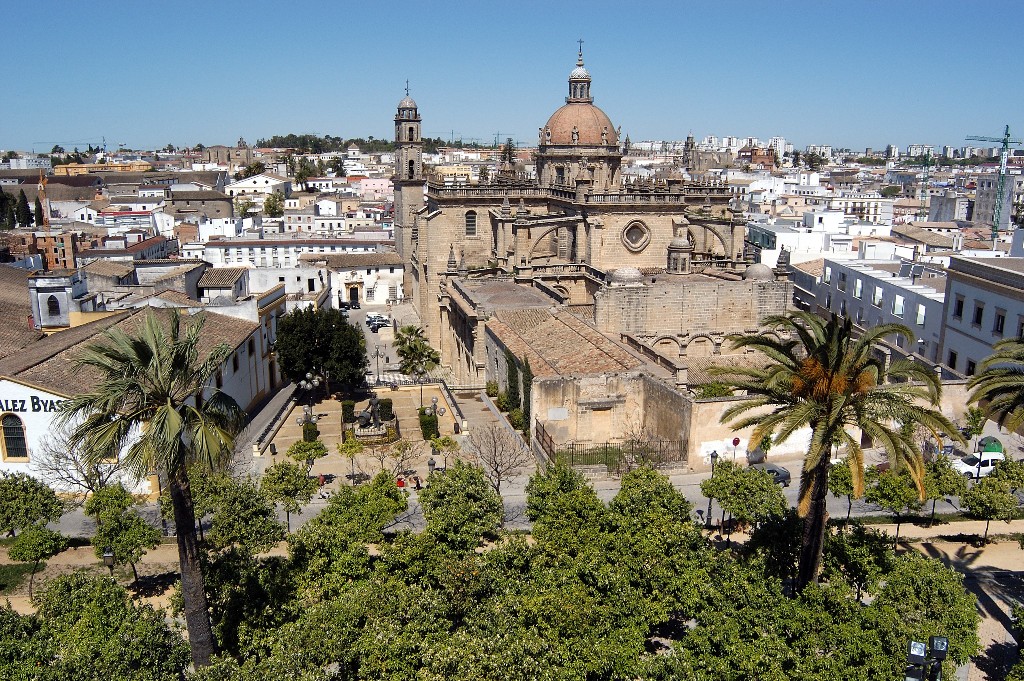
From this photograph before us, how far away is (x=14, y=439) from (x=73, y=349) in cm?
335

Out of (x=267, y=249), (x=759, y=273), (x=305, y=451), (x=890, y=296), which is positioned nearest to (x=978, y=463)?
(x=759, y=273)

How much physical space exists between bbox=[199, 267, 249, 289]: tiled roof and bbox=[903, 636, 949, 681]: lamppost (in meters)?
35.5

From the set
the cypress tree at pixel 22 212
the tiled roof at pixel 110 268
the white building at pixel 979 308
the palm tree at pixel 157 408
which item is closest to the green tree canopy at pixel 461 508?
the palm tree at pixel 157 408

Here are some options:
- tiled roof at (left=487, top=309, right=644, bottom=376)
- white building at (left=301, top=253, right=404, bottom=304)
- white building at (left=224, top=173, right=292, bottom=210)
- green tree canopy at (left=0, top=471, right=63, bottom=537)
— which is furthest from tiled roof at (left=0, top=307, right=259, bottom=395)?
white building at (left=224, top=173, right=292, bottom=210)

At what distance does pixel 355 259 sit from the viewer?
6606cm

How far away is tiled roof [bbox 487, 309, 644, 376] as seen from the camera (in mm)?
28266

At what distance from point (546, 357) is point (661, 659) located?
55.8 feet

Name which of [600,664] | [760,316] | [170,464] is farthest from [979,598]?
[760,316]

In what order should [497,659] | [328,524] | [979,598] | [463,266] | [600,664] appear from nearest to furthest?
[497,659], [600,664], [328,524], [979,598], [463,266]

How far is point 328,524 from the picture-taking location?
55.7 feet

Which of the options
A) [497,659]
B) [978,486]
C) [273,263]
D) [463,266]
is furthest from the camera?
[273,263]

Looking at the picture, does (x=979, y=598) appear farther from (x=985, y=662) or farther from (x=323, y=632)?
(x=323, y=632)

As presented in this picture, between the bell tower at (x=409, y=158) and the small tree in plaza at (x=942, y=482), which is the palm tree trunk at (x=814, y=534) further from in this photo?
the bell tower at (x=409, y=158)

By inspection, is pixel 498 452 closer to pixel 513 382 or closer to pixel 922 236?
pixel 513 382
